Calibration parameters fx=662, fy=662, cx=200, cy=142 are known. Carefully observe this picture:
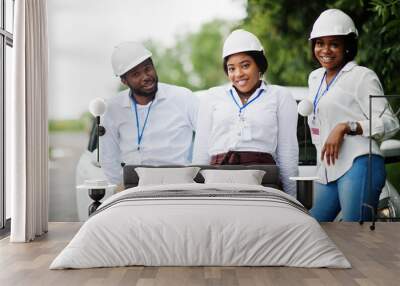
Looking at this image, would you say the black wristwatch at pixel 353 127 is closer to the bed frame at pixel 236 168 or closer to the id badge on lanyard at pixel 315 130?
the id badge on lanyard at pixel 315 130

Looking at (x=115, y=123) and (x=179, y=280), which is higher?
(x=115, y=123)

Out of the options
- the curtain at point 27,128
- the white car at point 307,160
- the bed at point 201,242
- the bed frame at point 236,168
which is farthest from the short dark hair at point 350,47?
the curtain at point 27,128

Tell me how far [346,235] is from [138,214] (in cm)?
241

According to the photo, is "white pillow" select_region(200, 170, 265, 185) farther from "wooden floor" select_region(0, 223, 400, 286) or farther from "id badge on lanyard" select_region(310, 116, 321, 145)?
"wooden floor" select_region(0, 223, 400, 286)

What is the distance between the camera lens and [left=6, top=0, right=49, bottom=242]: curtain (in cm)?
594

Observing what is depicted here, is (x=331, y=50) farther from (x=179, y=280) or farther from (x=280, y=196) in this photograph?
(x=179, y=280)

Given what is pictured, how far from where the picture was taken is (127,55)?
7.21m

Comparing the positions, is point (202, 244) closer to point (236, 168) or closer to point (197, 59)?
point (236, 168)

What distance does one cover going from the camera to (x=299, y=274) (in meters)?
4.43

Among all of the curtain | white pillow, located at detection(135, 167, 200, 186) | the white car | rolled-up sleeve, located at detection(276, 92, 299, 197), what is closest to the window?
the curtain

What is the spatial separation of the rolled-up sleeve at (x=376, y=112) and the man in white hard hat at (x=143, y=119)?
5.87 feet

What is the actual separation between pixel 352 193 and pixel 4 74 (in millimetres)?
3768

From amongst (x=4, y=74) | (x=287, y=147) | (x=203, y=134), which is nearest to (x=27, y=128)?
(x=4, y=74)

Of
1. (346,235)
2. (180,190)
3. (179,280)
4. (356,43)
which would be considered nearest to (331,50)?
(356,43)
